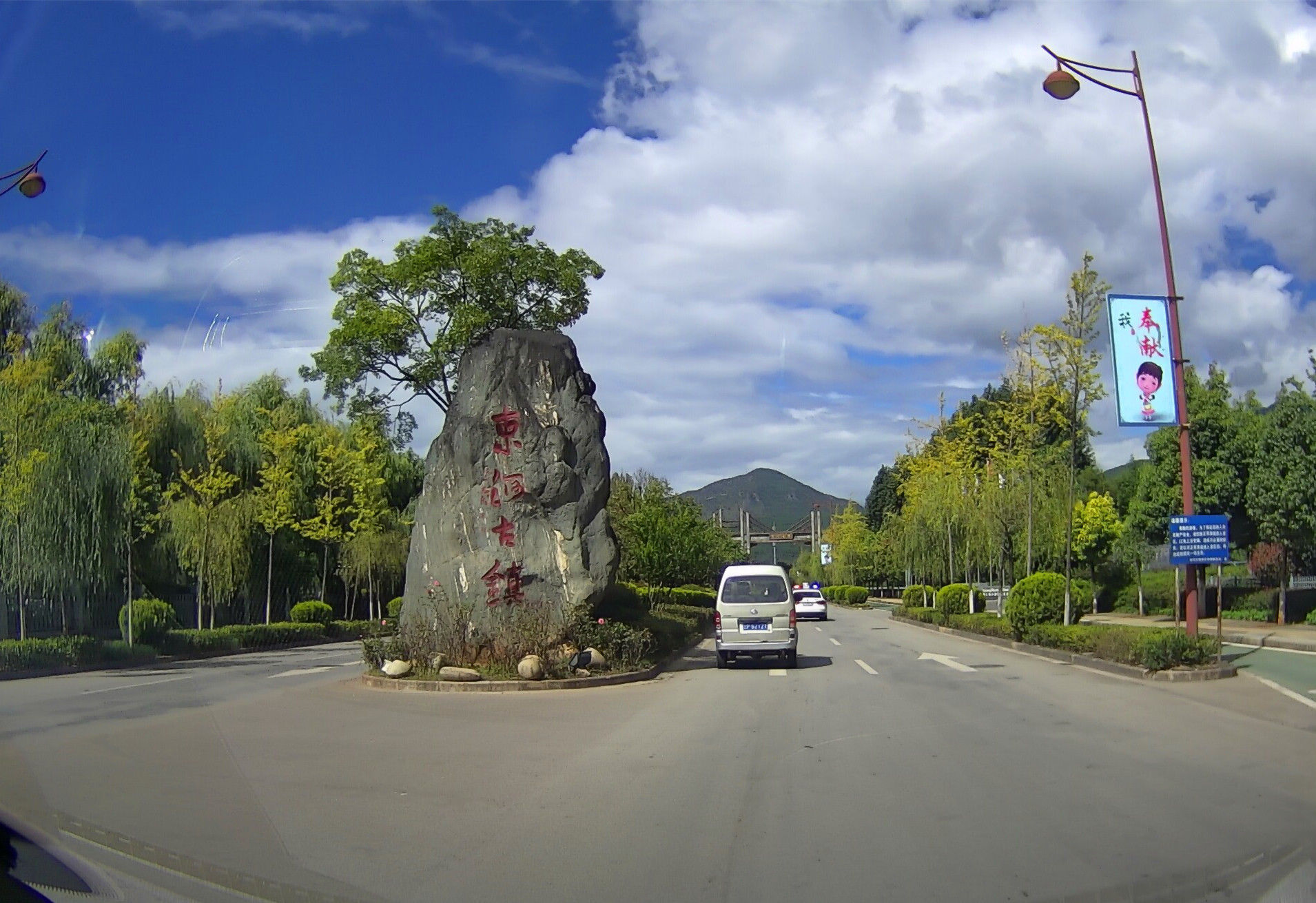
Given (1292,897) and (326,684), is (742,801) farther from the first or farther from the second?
(326,684)


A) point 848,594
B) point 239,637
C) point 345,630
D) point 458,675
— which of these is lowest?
point 848,594

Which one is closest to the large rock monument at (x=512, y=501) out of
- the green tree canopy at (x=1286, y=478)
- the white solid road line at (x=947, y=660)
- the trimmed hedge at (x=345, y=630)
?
the white solid road line at (x=947, y=660)

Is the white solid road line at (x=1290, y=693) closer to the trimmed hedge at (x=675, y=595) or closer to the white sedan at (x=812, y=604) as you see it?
the trimmed hedge at (x=675, y=595)

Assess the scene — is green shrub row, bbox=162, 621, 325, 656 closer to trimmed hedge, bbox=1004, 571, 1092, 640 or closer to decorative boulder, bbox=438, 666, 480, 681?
decorative boulder, bbox=438, 666, 480, 681

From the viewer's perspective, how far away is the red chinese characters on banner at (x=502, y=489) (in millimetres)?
18672

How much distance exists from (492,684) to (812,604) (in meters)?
31.0

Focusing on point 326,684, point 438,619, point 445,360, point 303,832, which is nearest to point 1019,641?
point 438,619

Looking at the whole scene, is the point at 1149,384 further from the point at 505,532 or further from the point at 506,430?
the point at 505,532

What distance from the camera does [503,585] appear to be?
722 inches

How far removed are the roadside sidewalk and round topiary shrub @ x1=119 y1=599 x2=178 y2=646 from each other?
23.6 m

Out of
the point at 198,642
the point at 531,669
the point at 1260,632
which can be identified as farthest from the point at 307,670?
the point at 1260,632

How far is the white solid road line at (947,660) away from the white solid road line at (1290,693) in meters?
4.77

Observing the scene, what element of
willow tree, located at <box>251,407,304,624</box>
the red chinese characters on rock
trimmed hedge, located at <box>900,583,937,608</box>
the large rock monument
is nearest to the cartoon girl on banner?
the large rock monument

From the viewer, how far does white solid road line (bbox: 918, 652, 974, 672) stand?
64.5 feet
